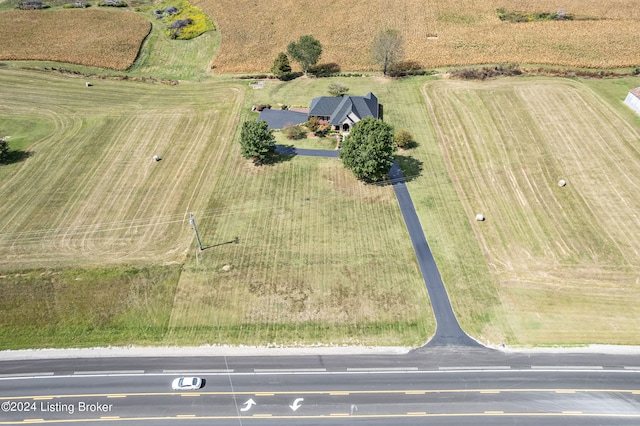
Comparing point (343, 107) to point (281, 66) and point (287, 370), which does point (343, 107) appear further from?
point (287, 370)

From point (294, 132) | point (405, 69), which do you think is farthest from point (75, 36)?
point (405, 69)

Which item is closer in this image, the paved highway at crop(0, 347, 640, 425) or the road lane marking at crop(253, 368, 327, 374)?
the paved highway at crop(0, 347, 640, 425)

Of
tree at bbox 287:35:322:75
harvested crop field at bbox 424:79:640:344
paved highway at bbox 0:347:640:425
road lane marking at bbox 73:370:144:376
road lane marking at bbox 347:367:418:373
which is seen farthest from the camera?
tree at bbox 287:35:322:75

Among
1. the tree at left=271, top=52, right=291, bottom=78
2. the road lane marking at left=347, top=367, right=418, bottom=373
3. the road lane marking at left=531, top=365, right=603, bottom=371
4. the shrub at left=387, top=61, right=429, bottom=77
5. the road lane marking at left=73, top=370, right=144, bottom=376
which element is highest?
the tree at left=271, top=52, right=291, bottom=78

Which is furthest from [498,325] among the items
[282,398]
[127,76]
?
[127,76]

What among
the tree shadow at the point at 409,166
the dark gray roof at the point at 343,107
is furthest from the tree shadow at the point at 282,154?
the tree shadow at the point at 409,166

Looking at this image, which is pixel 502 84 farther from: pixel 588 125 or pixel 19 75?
pixel 19 75

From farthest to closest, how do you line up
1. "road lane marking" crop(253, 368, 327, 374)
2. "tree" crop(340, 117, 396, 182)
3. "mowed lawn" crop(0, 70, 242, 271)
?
1. "tree" crop(340, 117, 396, 182)
2. "mowed lawn" crop(0, 70, 242, 271)
3. "road lane marking" crop(253, 368, 327, 374)

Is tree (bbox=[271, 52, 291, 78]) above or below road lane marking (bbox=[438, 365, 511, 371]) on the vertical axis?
above

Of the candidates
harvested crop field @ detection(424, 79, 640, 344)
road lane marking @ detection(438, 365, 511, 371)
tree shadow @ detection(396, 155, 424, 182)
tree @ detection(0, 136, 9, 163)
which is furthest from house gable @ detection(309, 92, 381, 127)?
tree @ detection(0, 136, 9, 163)

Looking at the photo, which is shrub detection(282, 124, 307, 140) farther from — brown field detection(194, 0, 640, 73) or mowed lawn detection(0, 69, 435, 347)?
brown field detection(194, 0, 640, 73)
